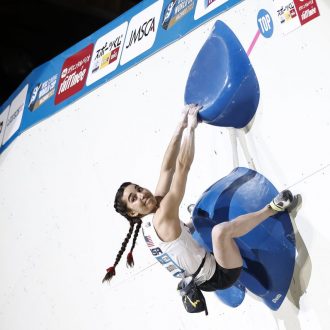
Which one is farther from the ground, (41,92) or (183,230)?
(41,92)

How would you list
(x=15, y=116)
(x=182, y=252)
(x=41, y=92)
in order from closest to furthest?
(x=182, y=252) < (x=41, y=92) < (x=15, y=116)

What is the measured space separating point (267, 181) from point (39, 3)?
3280 mm

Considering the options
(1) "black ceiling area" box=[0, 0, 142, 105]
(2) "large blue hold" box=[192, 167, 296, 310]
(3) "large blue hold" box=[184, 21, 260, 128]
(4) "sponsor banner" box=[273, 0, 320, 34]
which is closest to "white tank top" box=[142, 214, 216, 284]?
(2) "large blue hold" box=[192, 167, 296, 310]

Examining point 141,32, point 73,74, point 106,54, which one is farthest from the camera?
point 73,74

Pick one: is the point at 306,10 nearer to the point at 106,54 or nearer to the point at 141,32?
the point at 141,32

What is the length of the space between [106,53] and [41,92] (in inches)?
25.9

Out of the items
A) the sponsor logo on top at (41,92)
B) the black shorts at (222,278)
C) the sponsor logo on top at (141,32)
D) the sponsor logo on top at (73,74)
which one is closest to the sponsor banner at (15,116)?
the sponsor logo on top at (41,92)

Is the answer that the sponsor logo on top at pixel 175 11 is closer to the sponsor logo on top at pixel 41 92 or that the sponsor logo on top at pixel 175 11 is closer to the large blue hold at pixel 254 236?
the large blue hold at pixel 254 236

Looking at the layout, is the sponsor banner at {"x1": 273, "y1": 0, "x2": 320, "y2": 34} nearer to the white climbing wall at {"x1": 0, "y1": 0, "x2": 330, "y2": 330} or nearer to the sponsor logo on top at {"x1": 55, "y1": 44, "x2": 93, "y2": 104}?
the white climbing wall at {"x1": 0, "y1": 0, "x2": 330, "y2": 330}

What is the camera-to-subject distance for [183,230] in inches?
102

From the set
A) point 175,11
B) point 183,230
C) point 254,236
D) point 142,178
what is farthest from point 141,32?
point 254,236

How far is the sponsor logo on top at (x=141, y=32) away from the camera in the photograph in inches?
129

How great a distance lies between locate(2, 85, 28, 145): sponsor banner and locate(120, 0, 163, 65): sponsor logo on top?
101cm

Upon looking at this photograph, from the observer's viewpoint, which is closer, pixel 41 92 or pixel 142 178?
pixel 142 178
